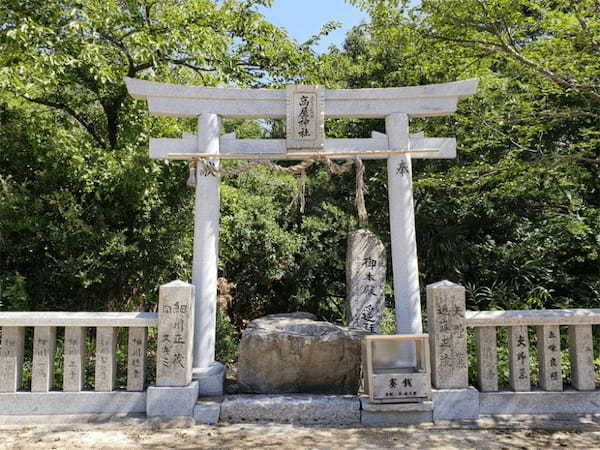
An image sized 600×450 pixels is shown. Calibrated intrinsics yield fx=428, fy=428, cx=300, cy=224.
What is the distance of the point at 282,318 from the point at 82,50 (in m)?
4.56

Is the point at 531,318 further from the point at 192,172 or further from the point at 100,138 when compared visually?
the point at 100,138

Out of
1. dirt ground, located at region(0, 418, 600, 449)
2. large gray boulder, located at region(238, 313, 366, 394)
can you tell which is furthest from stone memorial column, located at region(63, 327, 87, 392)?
large gray boulder, located at region(238, 313, 366, 394)

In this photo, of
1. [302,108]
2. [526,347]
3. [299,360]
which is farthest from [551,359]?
[302,108]

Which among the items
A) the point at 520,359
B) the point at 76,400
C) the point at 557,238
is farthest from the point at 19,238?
the point at 557,238

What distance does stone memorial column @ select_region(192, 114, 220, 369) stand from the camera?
494 centimetres

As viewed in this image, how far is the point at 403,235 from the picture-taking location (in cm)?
516

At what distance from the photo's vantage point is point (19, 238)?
6941 millimetres

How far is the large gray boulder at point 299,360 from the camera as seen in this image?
470 cm

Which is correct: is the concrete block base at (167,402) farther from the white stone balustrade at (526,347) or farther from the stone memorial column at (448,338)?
A: the white stone balustrade at (526,347)

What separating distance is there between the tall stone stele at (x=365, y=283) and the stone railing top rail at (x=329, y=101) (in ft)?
5.82

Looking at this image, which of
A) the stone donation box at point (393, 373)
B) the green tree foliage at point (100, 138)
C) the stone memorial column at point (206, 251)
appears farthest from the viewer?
the green tree foliage at point (100, 138)

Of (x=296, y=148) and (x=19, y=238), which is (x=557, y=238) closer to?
(x=296, y=148)

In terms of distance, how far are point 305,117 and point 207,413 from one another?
139 inches

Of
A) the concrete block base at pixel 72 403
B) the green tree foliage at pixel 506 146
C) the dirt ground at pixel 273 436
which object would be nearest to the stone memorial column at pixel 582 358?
the dirt ground at pixel 273 436
